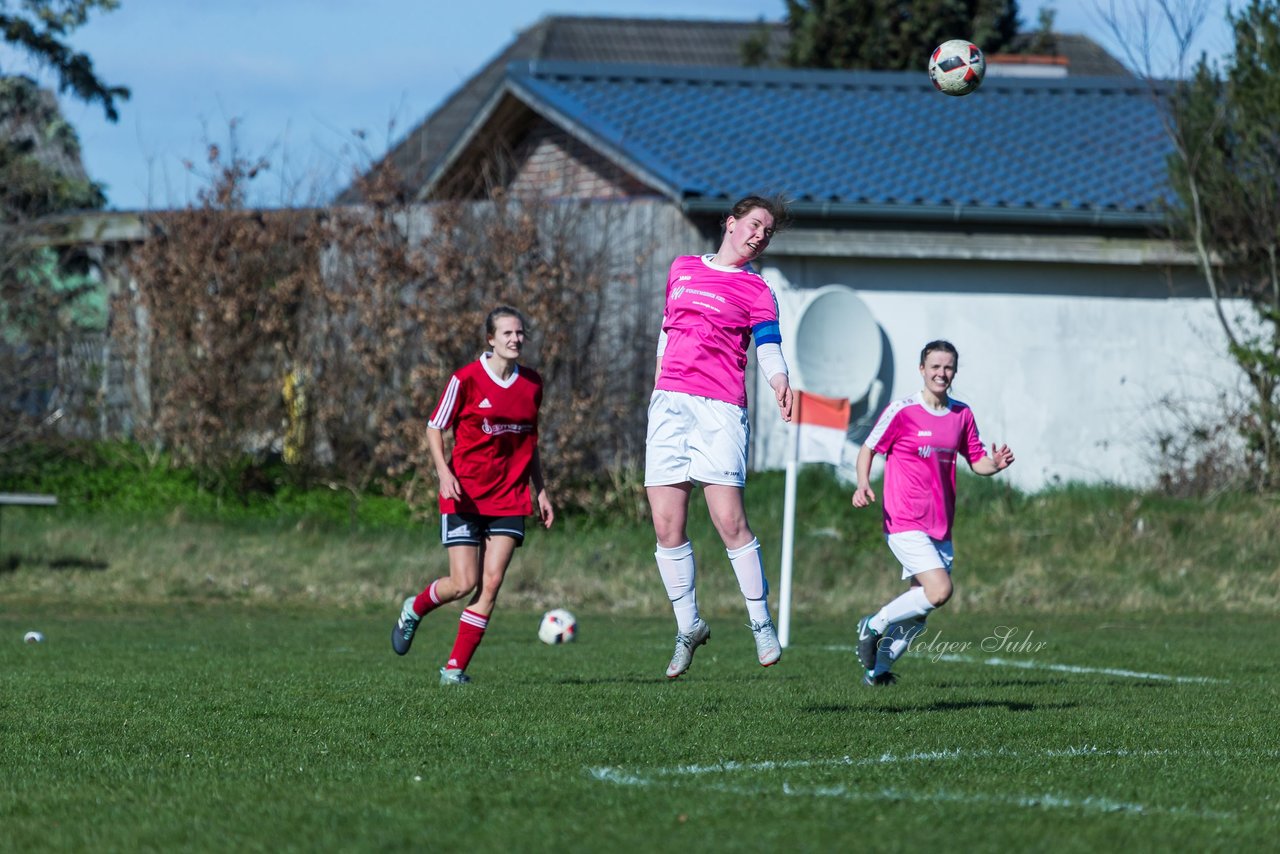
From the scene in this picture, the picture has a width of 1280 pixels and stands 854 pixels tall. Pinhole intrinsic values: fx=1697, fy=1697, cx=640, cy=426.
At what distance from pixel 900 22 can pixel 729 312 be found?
29.8 meters

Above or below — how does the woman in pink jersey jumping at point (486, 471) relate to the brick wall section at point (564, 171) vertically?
below

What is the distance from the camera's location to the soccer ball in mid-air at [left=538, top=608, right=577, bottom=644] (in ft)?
43.1

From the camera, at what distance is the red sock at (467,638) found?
9.50m

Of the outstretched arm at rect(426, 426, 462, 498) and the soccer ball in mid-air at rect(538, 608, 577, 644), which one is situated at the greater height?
the outstretched arm at rect(426, 426, 462, 498)

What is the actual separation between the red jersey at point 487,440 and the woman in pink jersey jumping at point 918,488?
1.93 m

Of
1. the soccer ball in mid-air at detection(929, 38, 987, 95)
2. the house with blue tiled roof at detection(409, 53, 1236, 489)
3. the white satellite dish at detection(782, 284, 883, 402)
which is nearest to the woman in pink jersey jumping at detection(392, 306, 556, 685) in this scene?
the soccer ball in mid-air at detection(929, 38, 987, 95)

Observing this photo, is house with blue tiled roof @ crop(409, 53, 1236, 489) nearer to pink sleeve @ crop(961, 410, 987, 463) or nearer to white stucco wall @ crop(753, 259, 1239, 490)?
white stucco wall @ crop(753, 259, 1239, 490)

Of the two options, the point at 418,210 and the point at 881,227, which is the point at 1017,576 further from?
the point at 418,210

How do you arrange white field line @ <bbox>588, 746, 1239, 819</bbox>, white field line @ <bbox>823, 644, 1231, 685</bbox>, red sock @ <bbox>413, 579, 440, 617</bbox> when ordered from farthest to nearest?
white field line @ <bbox>823, 644, 1231, 685</bbox> < red sock @ <bbox>413, 579, 440, 617</bbox> < white field line @ <bbox>588, 746, 1239, 819</bbox>

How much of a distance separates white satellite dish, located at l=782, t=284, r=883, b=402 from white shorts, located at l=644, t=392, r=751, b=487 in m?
10.7

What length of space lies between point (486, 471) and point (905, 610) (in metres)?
2.44

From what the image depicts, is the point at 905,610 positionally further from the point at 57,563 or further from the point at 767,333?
the point at 57,563

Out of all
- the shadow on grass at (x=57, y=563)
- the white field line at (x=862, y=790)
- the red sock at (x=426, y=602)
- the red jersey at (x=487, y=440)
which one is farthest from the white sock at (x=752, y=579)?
the shadow on grass at (x=57, y=563)

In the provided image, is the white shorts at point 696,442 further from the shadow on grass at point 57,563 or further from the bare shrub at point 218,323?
the bare shrub at point 218,323
